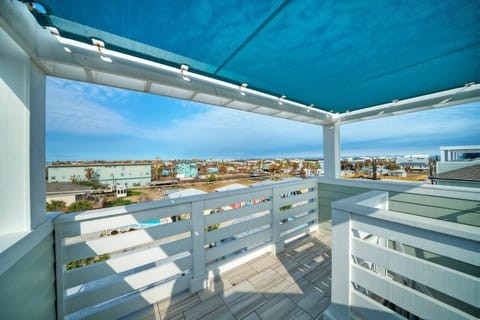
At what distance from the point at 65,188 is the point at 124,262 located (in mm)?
750

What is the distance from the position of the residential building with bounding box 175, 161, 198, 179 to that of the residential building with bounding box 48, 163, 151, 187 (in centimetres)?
32

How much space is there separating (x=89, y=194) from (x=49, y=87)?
83 cm

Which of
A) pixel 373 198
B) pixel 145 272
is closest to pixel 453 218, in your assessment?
pixel 373 198

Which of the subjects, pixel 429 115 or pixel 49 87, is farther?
pixel 429 115

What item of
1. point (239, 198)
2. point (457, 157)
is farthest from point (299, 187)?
point (457, 157)

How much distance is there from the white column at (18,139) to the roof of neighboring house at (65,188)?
0.56ft

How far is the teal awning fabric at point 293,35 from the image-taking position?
2.81 ft

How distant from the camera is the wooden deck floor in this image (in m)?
1.40

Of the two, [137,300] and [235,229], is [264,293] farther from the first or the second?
[137,300]

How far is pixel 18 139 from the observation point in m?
0.89

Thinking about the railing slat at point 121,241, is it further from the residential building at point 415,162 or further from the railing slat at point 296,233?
the residential building at point 415,162

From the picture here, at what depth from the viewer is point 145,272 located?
1.47 meters

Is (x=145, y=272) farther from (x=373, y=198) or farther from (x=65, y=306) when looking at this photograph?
(x=373, y=198)

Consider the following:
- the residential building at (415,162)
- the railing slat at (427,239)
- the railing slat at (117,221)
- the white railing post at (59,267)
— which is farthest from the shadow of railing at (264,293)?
the residential building at (415,162)
